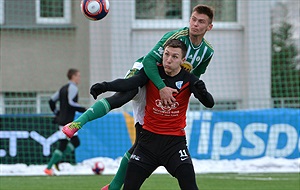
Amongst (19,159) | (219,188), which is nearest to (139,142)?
(219,188)

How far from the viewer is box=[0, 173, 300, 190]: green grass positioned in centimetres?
1258

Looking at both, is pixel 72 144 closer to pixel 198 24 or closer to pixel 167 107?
pixel 198 24

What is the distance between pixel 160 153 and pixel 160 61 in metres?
1.03

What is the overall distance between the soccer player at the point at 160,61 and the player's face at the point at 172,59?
16 cm

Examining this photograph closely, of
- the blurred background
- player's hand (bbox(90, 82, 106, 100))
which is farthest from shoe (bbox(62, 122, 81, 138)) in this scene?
the blurred background

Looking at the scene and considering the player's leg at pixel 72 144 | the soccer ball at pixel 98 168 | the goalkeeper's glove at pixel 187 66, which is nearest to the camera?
the goalkeeper's glove at pixel 187 66

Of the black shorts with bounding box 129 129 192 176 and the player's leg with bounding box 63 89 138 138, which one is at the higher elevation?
the player's leg with bounding box 63 89 138 138

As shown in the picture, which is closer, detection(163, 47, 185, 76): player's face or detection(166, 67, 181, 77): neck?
detection(163, 47, 185, 76): player's face

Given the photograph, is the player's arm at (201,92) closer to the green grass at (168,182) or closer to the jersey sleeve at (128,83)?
the jersey sleeve at (128,83)

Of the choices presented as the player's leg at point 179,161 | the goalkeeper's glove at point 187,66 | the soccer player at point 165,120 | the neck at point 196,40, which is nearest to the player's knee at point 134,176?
the soccer player at point 165,120

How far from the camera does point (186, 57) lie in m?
8.99

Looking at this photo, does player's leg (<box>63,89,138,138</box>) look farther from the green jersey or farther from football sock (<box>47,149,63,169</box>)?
football sock (<box>47,149,63,169</box>)

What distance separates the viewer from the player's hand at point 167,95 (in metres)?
8.28

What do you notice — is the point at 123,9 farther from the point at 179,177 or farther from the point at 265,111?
the point at 179,177
